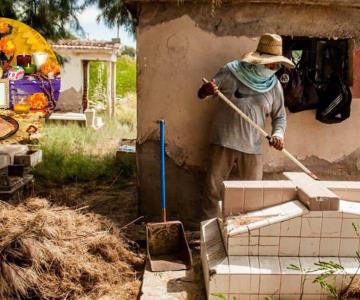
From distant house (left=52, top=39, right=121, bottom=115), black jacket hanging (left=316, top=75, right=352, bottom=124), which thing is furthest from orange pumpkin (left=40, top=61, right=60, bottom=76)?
distant house (left=52, top=39, right=121, bottom=115)

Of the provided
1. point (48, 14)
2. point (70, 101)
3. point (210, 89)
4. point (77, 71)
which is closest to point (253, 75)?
point (210, 89)

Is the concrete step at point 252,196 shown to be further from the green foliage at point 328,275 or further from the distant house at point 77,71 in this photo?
the distant house at point 77,71

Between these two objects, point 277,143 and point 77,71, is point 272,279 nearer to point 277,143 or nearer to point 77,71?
point 277,143

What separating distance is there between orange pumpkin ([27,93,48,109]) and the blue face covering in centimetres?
181

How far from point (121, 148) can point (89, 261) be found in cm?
527

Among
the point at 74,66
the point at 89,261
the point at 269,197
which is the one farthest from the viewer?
the point at 74,66

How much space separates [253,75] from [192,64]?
79cm

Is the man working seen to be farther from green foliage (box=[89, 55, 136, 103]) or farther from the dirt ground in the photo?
green foliage (box=[89, 55, 136, 103])

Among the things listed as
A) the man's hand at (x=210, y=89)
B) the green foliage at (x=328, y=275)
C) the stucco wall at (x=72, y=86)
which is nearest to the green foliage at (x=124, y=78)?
the stucco wall at (x=72, y=86)

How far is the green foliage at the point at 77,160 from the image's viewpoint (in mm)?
7973

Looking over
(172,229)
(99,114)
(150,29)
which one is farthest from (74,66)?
(172,229)

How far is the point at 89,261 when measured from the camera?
3.93 meters

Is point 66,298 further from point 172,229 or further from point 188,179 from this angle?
point 188,179

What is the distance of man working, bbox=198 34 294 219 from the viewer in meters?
4.70
